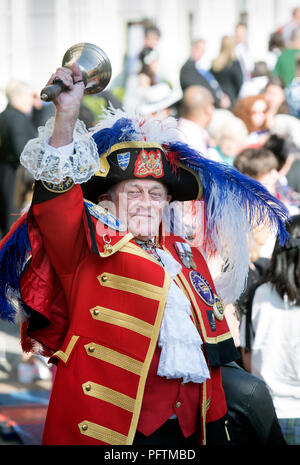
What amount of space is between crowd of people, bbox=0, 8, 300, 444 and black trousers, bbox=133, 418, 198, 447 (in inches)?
19.8

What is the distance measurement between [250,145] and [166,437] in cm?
429

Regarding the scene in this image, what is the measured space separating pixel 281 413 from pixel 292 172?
117 inches

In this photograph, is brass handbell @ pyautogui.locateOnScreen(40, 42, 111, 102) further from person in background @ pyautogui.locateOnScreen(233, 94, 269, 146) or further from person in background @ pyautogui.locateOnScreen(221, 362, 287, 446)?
person in background @ pyautogui.locateOnScreen(233, 94, 269, 146)

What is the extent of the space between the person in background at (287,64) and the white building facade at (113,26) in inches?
30.7

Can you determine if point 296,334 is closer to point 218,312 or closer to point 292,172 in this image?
point 218,312

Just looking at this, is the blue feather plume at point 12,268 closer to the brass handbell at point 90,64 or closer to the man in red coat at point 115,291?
the man in red coat at point 115,291

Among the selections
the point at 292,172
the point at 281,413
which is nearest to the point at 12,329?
the point at 292,172

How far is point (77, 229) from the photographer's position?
2.56 meters

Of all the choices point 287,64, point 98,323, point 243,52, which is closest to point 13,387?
point 98,323

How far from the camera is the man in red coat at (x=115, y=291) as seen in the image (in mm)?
2494

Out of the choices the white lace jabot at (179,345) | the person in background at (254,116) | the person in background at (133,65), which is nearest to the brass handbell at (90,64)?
the white lace jabot at (179,345)

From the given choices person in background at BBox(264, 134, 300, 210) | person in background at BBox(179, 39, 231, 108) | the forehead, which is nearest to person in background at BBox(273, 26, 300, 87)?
person in background at BBox(179, 39, 231, 108)

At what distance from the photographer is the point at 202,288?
294 centimetres
